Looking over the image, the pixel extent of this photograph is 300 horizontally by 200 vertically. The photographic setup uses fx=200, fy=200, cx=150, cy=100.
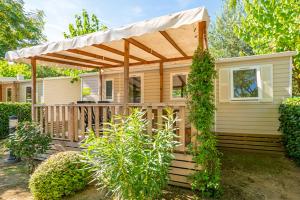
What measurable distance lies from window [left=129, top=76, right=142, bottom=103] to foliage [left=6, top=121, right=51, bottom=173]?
4.33 meters

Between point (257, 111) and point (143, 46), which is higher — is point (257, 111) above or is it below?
below

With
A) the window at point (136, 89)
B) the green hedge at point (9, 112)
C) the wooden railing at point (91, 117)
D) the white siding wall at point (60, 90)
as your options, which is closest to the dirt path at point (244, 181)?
the wooden railing at point (91, 117)

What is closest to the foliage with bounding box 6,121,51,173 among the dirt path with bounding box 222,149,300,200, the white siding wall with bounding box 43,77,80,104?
the dirt path with bounding box 222,149,300,200

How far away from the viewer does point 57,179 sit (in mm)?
3201

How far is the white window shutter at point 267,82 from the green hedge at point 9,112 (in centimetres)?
971

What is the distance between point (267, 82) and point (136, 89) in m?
4.72

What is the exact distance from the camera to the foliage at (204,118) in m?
3.09

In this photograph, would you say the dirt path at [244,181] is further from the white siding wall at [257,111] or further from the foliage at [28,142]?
the white siding wall at [257,111]

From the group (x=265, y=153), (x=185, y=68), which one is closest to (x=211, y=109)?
(x=265, y=153)

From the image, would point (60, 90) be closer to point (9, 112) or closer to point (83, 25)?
point (83, 25)

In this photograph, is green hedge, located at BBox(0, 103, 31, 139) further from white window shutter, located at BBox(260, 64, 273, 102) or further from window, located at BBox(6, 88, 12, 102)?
white window shutter, located at BBox(260, 64, 273, 102)

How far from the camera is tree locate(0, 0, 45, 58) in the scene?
719cm

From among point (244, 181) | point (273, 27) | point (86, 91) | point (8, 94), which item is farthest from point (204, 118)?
point (8, 94)

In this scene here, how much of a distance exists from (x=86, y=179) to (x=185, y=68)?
526 cm
